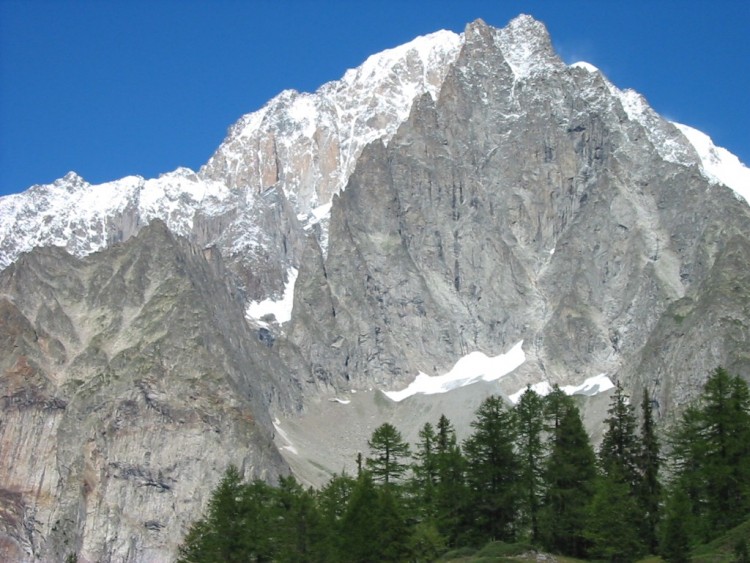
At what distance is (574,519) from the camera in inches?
3445

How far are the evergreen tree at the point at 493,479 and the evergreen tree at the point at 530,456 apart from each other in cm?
66

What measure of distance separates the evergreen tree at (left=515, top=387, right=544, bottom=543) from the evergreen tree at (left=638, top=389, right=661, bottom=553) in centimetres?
738

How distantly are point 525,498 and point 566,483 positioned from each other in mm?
4533

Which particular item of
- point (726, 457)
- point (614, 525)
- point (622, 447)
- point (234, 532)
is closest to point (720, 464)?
point (726, 457)

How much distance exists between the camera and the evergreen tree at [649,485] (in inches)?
3334

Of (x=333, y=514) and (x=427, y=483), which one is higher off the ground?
(x=427, y=483)

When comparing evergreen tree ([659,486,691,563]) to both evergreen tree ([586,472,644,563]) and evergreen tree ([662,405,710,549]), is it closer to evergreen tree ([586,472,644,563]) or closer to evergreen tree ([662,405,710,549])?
evergreen tree ([662,405,710,549])

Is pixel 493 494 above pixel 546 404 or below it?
below

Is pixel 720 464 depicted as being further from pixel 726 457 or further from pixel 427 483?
pixel 427 483

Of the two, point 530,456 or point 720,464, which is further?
point 530,456

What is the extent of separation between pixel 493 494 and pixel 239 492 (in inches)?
801

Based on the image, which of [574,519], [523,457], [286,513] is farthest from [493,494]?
[286,513]

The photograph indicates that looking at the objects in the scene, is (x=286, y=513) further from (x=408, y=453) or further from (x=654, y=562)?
(x=654, y=562)

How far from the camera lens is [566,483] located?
91.7 metres
